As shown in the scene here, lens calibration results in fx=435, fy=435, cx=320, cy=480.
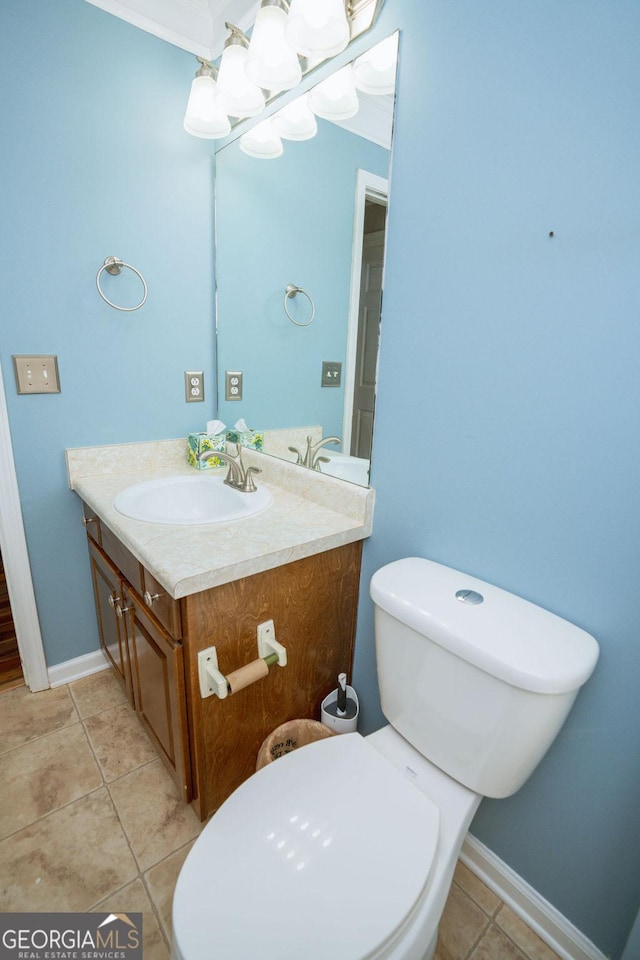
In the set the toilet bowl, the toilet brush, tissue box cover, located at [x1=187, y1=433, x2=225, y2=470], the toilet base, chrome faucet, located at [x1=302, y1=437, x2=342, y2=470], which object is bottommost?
the toilet brush

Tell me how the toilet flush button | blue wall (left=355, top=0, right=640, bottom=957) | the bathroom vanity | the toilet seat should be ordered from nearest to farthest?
the toilet seat, blue wall (left=355, top=0, right=640, bottom=957), the toilet flush button, the bathroom vanity

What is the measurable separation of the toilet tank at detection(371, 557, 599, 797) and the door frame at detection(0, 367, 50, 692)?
4.09 ft

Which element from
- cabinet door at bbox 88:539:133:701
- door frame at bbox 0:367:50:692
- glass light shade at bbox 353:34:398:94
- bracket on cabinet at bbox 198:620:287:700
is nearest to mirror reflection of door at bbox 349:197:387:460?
glass light shade at bbox 353:34:398:94

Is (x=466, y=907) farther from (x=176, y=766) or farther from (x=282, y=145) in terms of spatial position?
(x=282, y=145)

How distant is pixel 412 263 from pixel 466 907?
1.54 meters

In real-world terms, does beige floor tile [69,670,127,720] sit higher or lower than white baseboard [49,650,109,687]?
lower

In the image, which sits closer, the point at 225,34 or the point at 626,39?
the point at 626,39

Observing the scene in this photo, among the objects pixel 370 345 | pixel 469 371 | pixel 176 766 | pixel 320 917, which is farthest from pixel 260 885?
pixel 370 345

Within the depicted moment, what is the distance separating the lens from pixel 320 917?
→ 25.2 inches

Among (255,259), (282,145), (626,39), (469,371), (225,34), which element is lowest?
(469,371)

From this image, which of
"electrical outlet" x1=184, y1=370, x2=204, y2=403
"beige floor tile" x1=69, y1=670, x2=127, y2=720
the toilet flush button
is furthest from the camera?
"electrical outlet" x1=184, y1=370, x2=204, y2=403

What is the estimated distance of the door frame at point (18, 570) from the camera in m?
1.40

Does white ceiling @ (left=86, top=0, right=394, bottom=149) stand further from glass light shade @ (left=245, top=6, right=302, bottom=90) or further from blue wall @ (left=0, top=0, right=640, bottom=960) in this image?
glass light shade @ (left=245, top=6, right=302, bottom=90)

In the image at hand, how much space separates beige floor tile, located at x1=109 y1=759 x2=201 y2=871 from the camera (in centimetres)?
115
